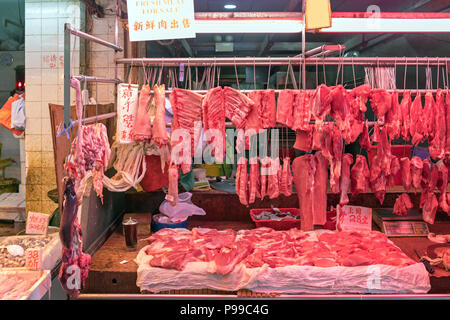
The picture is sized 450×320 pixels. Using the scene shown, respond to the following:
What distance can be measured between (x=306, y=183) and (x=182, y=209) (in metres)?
1.58

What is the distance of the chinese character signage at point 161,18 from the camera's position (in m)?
4.03

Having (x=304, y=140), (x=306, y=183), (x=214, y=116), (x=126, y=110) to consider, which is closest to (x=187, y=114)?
(x=214, y=116)

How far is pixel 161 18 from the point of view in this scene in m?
4.05

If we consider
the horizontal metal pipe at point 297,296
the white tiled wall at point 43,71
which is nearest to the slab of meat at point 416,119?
the horizontal metal pipe at point 297,296

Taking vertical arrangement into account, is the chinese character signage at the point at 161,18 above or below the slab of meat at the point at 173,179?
above

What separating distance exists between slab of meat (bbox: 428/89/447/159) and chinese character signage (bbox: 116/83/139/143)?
3.22 m

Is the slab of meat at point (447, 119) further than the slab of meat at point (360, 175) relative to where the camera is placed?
No

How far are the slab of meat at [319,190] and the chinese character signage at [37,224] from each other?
2.86 m

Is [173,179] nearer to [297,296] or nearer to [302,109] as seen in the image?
[302,109]

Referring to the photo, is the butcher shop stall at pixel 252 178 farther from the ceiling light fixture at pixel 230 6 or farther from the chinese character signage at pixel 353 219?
the ceiling light fixture at pixel 230 6

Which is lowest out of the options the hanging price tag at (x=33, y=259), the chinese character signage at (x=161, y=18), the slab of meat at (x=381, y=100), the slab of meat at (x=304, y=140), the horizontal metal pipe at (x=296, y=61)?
the hanging price tag at (x=33, y=259)

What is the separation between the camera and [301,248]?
14.3 feet
